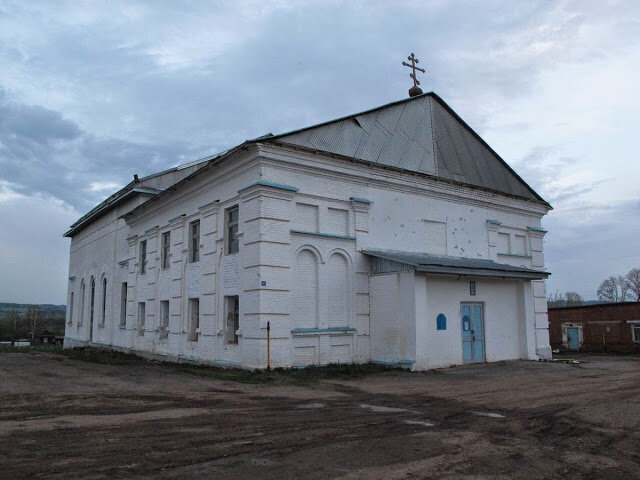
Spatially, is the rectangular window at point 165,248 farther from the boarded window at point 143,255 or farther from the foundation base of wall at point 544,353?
the foundation base of wall at point 544,353

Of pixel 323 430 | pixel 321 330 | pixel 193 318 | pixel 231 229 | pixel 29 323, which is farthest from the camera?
pixel 29 323

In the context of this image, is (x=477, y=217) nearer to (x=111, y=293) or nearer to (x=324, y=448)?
(x=324, y=448)

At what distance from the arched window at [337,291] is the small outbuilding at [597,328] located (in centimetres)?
2391

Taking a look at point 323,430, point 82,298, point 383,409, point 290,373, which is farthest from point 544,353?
point 82,298

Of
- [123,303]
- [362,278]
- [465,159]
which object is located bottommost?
[123,303]

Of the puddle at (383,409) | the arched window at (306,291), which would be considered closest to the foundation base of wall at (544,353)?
the arched window at (306,291)

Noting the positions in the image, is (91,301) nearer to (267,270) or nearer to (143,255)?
(143,255)

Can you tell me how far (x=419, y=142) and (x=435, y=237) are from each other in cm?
374

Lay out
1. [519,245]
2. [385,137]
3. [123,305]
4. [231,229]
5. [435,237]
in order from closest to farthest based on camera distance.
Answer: [231,229] < [385,137] < [435,237] < [519,245] < [123,305]

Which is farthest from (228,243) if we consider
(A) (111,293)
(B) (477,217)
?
(A) (111,293)

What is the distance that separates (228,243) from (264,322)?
372 cm

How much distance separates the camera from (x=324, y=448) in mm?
6418

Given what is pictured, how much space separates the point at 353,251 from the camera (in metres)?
17.4

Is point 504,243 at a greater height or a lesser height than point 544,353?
greater
